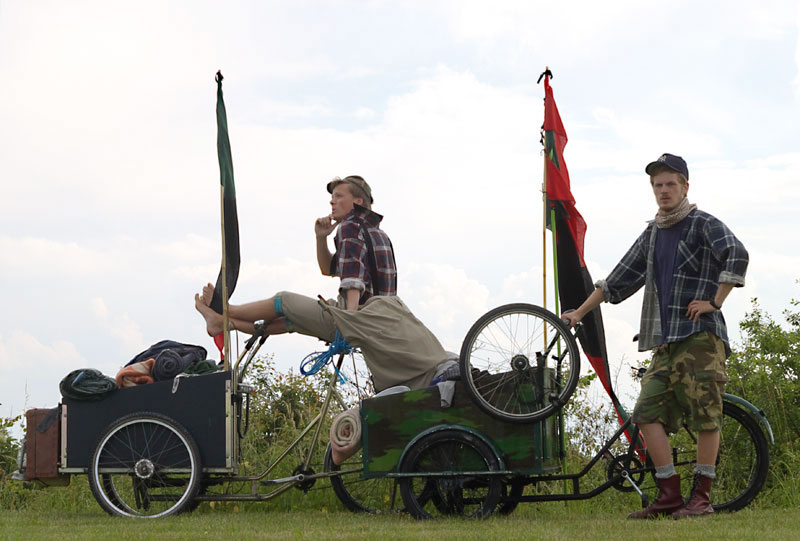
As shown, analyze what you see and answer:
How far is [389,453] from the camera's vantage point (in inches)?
233

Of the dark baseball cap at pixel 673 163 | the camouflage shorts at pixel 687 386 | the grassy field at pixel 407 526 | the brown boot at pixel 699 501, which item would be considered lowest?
the grassy field at pixel 407 526

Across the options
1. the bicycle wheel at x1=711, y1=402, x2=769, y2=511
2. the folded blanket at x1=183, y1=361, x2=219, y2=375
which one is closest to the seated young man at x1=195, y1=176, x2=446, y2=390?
the folded blanket at x1=183, y1=361, x2=219, y2=375

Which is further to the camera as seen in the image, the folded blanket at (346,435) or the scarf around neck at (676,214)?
the folded blanket at (346,435)

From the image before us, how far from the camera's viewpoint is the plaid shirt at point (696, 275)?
559cm

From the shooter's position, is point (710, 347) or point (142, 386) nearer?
point (710, 347)

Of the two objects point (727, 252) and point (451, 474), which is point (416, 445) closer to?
point (451, 474)

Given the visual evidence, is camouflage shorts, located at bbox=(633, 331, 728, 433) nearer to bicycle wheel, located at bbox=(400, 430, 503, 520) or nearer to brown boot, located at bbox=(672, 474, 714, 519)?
brown boot, located at bbox=(672, 474, 714, 519)

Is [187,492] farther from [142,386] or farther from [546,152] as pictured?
[546,152]

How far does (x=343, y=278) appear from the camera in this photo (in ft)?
21.2

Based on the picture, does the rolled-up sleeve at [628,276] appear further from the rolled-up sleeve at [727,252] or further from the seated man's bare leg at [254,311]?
the seated man's bare leg at [254,311]

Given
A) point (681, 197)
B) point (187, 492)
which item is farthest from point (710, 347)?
point (187, 492)

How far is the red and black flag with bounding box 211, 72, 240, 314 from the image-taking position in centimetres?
664

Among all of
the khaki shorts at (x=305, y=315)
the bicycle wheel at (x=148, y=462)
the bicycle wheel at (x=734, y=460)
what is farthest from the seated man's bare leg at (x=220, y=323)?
the bicycle wheel at (x=734, y=460)

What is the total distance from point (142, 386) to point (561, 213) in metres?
3.09
